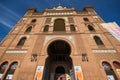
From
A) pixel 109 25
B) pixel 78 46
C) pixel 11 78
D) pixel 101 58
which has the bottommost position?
pixel 11 78

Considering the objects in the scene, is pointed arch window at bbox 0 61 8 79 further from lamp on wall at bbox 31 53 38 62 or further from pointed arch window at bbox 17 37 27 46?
pointed arch window at bbox 17 37 27 46

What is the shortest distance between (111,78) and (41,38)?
9.42 metres

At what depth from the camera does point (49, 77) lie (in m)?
13.7

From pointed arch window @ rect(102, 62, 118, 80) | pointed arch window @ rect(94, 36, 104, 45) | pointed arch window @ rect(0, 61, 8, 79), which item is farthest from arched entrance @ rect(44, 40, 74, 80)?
pointed arch window @ rect(0, 61, 8, 79)

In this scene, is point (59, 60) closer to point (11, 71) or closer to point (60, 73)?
point (60, 73)

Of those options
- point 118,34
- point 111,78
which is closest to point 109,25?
point 118,34

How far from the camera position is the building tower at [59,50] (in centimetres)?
1079

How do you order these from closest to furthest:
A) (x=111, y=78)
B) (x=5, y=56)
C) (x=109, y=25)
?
(x=111, y=78) < (x=5, y=56) < (x=109, y=25)

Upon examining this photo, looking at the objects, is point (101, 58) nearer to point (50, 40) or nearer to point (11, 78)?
point (50, 40)

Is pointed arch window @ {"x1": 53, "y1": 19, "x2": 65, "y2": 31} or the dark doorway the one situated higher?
pointed arch window @ {"x1": 53, "y1": 19, "x2": 65, "y2": 31}

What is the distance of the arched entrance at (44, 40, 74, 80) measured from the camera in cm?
1412

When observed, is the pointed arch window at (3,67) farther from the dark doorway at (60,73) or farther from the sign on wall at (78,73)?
the sign on wall at (78,73)

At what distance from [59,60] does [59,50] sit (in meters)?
1.48

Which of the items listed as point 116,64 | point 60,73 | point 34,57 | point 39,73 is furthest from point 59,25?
point 116,64
